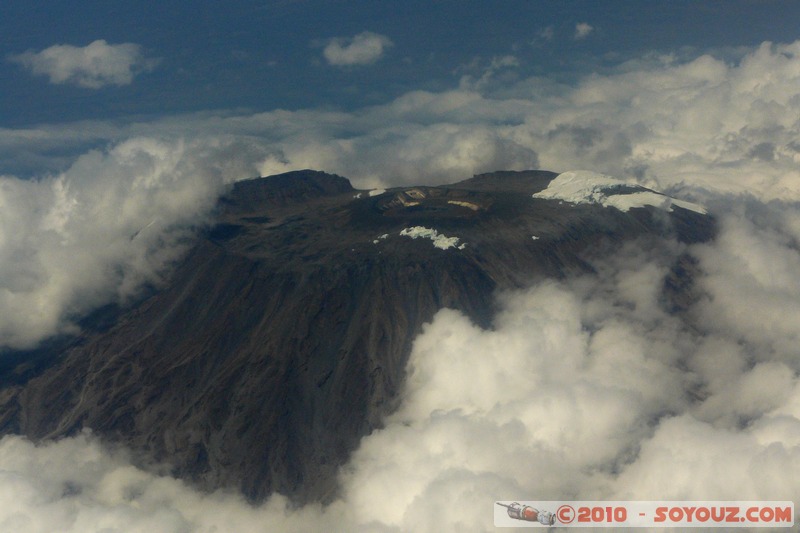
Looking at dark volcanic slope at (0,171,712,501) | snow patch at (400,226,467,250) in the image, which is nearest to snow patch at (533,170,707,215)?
dark volcanic slope at (0,171,712,501)

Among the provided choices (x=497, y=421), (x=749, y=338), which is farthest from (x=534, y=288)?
(x=749, y=338)

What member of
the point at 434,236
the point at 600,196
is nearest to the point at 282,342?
the point at 434,236

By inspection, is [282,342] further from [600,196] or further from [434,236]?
[600,196]

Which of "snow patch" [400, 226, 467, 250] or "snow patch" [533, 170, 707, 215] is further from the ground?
"snow patch" [533, 170, 707, 215]

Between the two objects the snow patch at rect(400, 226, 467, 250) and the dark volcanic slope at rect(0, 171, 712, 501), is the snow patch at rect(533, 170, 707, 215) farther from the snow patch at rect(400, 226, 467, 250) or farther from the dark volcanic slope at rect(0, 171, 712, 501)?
the snow patch at rect(400, 226, 467, 250)

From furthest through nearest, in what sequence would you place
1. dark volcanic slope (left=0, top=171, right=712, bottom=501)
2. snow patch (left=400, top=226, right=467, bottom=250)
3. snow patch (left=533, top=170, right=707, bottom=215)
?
snow patch (left=533, top=170, right=707, bottom=215) < snow patch (left=400, top=226, right=467, bottom=250) < dark volcanic slope (left=0, top=171, right=712, bottom=501)

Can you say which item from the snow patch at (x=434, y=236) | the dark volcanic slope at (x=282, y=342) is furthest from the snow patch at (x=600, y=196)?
the snow patch at (x=434, y=236)

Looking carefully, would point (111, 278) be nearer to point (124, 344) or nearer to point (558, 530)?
point (124, 344)
